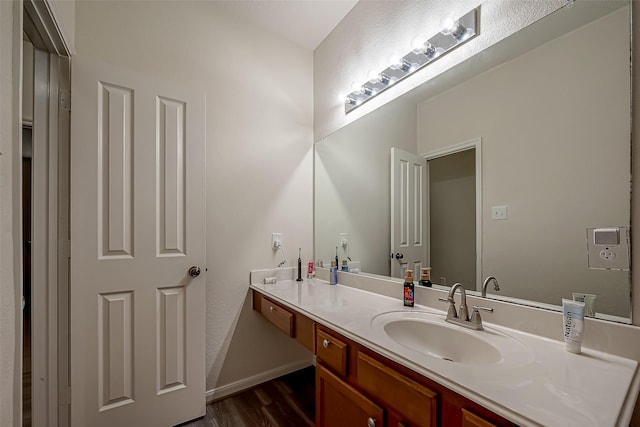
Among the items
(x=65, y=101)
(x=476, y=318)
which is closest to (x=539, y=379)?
(x=476, y=318)

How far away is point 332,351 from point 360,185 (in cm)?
117

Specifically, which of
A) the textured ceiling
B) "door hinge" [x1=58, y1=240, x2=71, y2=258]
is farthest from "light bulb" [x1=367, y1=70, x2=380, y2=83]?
"door hinge" [x1=58, y1=240, x2=71, y2=258]

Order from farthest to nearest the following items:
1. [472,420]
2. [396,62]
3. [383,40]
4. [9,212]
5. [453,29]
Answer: [383,40] → [396,62] → [453,29] → [9,212] → [472,420]

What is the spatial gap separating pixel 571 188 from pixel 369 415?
3.51 feet

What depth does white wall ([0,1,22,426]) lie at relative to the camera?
29.1 inches

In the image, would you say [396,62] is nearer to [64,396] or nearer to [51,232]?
[51,232]

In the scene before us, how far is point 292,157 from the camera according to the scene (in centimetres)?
222

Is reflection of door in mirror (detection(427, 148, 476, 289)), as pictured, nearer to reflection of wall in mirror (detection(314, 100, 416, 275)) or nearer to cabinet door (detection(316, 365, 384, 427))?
reflection of wall in mirror (detection(314, 100, 416, 275))

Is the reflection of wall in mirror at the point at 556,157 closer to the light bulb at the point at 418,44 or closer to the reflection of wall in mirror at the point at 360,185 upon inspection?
the light bulb at the point at 418,44

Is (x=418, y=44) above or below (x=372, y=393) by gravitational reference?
above

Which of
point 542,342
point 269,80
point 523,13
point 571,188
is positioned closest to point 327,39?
point 269,80

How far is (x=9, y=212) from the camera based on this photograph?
0.79 metres

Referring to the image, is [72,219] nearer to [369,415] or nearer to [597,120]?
[369,415]

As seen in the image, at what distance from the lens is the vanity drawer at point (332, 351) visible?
110 centimetres
